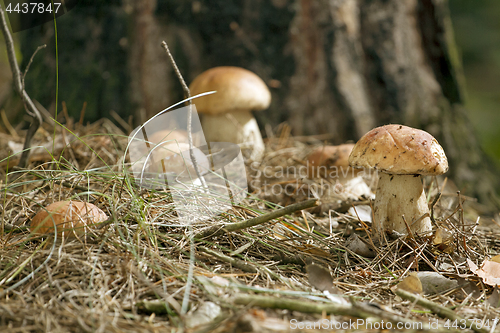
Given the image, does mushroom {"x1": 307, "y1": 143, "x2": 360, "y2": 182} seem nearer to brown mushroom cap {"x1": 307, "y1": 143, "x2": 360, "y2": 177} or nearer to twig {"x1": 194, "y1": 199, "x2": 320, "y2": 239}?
brown mushroom cap {"x1": 307, "y1": 143, "x2": 360, "y2": 177}

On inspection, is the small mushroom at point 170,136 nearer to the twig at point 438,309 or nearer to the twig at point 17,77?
the twig at point 17,77

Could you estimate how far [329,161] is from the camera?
92.5 inches

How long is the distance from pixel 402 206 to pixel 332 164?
0.69 metres

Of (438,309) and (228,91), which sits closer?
(438,309)

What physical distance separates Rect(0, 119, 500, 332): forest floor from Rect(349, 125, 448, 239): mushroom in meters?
0.10

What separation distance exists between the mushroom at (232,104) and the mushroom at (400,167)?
129cm

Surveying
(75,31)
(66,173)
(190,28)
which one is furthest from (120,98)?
(66,173)

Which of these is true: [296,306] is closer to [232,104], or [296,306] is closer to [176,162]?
[176,162]

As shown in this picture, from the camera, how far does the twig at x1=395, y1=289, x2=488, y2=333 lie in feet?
3.52

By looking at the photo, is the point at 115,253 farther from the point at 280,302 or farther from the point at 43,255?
the point at 280,302

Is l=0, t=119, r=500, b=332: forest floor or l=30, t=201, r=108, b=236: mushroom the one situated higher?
l=30, t=201, r=108, b=236: mushroom

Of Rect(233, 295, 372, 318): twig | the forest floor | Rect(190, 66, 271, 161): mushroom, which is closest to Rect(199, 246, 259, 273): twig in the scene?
the forest floor

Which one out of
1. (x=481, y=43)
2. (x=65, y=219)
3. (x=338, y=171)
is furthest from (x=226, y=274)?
(x=481, y=43)

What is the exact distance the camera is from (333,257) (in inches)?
60.9
